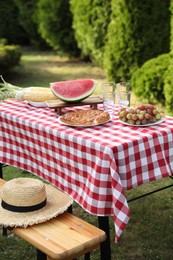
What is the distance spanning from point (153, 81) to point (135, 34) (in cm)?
167

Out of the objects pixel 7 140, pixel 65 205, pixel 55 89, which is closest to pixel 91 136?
pixel 65 205

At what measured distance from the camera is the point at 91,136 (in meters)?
3.77

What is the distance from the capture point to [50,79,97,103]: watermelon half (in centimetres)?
442

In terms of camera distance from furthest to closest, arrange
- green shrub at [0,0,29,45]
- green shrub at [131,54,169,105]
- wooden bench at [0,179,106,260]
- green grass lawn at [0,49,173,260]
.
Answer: green shrub at [0,0,29,45], green shrub at [131,54,169,105], green grass lawn at [0,49,173,260], wooden bench at [0,179,106,260]

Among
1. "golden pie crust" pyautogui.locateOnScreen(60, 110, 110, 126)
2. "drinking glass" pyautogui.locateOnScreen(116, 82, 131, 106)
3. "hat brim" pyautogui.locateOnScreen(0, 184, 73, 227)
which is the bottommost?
"hat brim" pyautogui.locateOnScreen(0, 184, 73, 227)

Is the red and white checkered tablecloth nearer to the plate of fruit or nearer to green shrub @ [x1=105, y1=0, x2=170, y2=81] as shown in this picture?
the plate of fruit

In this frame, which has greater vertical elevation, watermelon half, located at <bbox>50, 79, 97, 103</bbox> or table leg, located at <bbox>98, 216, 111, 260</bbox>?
watermelon half, located at <bbox>50, 79, 97, 103</bbox>

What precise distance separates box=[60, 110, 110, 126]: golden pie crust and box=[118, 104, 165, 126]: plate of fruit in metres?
0.14

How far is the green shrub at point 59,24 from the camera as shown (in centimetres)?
1391

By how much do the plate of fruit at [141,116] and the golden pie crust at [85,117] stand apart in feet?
0.47

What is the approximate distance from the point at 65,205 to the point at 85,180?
0.77 feet

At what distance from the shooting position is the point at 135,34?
9945mm

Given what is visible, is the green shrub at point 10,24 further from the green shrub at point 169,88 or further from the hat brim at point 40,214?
the hat brim at point 40,214

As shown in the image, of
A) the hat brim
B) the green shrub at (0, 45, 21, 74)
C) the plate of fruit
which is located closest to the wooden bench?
the hat brim
